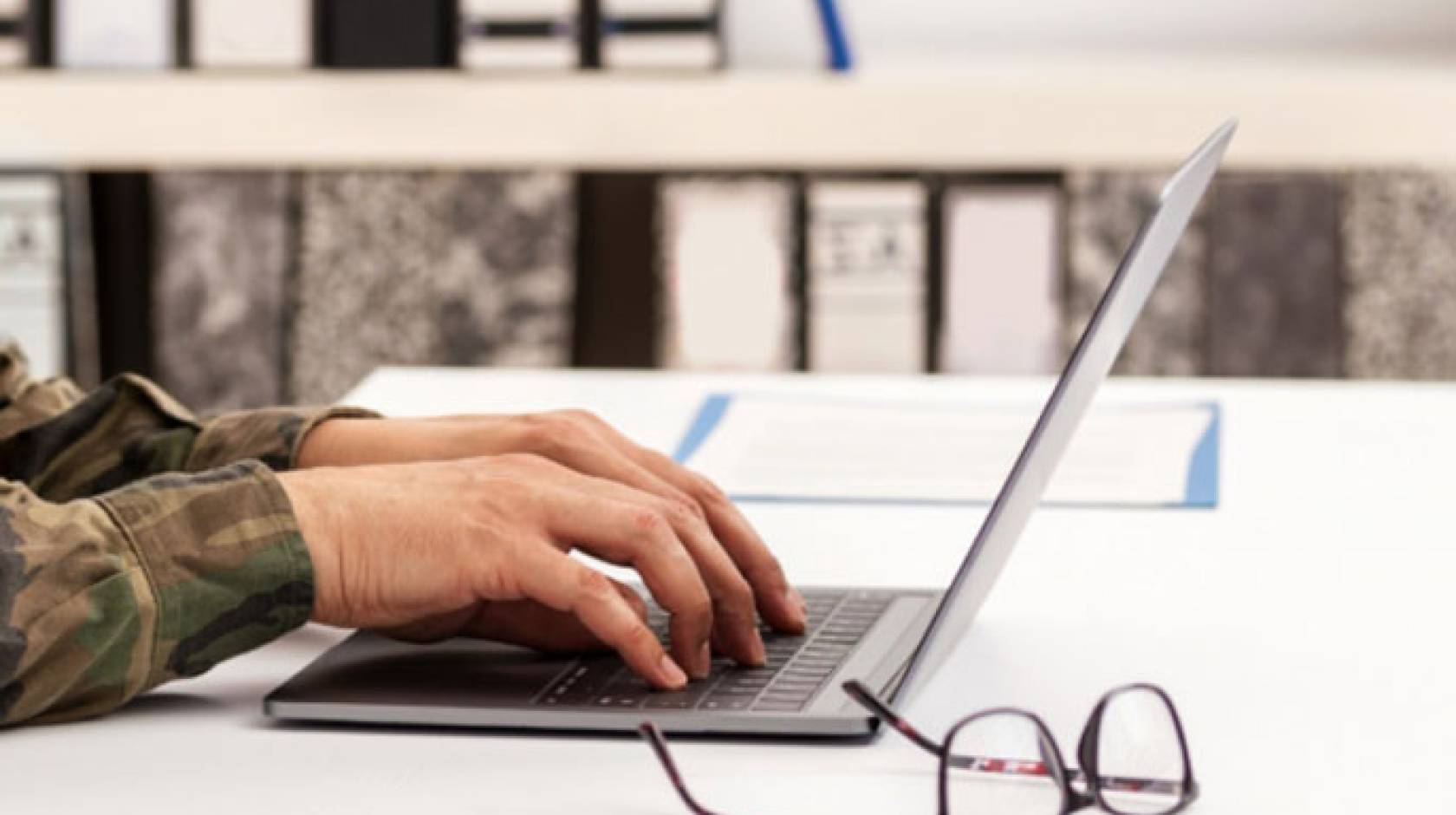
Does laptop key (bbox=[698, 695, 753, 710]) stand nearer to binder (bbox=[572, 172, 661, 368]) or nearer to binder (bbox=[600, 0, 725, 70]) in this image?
binder (bbox=[600, 0, 725, 70])

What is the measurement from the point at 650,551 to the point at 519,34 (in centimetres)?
176

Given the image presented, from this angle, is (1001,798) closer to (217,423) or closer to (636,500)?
(636,500)

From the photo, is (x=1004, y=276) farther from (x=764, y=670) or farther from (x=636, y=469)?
(x=764, y=670)

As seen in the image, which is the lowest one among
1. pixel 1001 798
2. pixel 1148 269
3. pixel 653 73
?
pixel 1001 798

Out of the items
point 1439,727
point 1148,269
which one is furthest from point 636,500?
point 1439,727

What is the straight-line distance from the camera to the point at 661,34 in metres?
2.71

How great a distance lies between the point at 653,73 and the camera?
2715mm

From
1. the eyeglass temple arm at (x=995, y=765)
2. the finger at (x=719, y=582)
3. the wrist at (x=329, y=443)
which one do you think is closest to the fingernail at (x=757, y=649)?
the finger at (x=719, y=582)

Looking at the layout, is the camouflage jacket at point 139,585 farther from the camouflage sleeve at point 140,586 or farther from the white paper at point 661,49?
the white paper at point 661,49

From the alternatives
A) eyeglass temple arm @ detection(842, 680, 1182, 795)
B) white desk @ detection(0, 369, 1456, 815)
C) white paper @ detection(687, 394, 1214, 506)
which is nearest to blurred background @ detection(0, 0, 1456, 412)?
white paper @ detection(687, 394, 1214, 506)

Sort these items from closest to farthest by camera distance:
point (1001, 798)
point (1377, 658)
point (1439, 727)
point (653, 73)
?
point (1001, 798) < point (1439, 727) < point (1377, 658) < point (653, 73)

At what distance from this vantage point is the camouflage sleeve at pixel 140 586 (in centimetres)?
99

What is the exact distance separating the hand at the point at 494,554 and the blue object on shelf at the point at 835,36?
1731 mm

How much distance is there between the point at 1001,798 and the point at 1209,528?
52 centimetres
